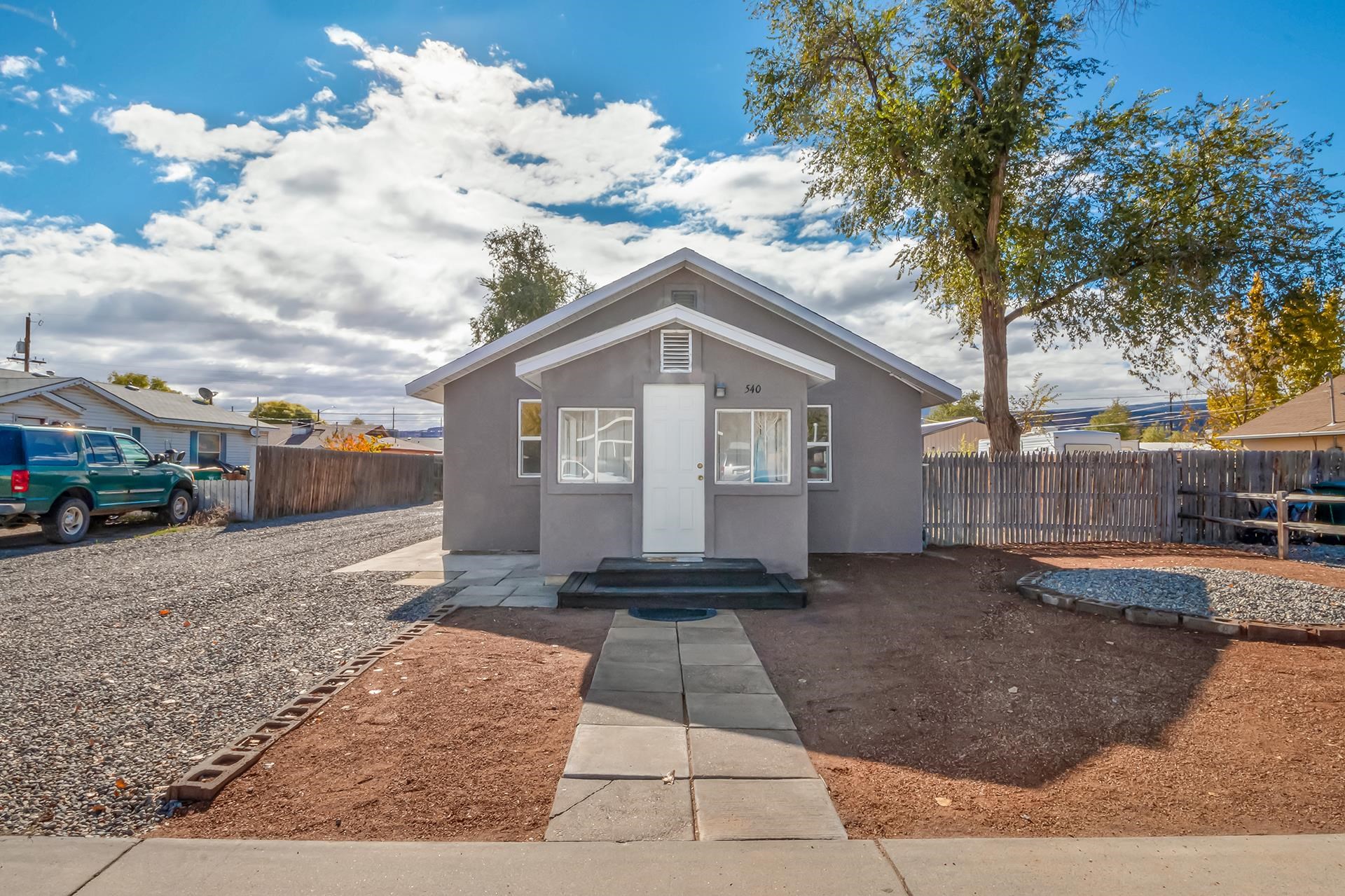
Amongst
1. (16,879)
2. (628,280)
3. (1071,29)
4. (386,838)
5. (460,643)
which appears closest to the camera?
(16,879)

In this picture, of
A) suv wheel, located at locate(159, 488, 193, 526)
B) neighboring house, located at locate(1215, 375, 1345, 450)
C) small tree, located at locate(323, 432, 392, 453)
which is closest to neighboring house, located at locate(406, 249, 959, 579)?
suv wheel, located at locate(159, 488, 193, 526)

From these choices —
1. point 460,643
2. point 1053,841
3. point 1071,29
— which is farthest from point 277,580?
point 1071,29

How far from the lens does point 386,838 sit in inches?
120

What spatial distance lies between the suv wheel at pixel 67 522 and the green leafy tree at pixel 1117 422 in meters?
54.4

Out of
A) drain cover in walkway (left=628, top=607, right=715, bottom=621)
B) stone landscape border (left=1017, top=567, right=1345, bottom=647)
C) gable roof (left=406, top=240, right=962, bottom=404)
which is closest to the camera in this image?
stone landscape border (left=1017, top=567, right=1345, bottom=647)

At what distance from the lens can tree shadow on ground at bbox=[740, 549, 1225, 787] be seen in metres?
4.14

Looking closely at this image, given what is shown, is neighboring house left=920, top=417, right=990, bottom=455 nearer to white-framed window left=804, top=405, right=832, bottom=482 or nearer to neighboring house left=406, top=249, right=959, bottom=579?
white-framed window left=804, top=405, right=832, bottom=482

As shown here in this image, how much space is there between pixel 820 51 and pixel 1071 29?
5.18 meters

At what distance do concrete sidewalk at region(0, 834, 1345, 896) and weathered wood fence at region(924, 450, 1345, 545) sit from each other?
9.77 metres

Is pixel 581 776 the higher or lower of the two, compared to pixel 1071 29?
lower

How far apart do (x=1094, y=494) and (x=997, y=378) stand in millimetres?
3826

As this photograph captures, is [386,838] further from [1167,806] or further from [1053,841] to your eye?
[1167,806]

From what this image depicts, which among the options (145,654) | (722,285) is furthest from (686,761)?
(722,285)

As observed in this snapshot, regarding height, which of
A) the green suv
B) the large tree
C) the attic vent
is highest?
the large tree
